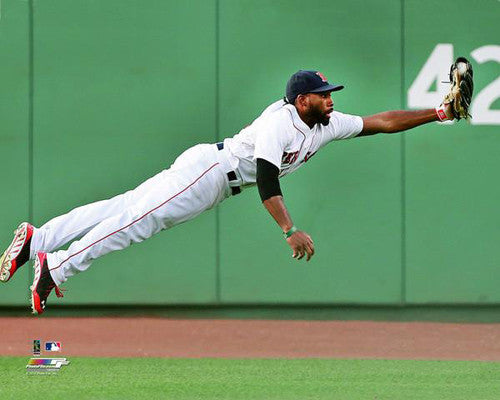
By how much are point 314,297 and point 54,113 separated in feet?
9.58

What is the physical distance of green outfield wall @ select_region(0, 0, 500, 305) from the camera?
9.98 meters

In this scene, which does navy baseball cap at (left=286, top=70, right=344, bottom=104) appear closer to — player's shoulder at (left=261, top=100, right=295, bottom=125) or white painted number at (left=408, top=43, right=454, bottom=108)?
player's shoulder at (left=261, top=100, right=295, bottom=125)

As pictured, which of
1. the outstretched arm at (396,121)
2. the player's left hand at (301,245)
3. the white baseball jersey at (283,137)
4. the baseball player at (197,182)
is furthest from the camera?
the outstretched arm at (396,121)

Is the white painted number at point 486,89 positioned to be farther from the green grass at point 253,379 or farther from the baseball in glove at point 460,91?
the baseball in glove at point 460,91

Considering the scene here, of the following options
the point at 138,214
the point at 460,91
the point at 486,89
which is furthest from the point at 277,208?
the point at 486,89

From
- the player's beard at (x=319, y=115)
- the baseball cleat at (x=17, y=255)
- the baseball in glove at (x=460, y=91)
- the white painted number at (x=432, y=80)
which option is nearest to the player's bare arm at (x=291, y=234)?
the player's beard at (x=319, y=115)

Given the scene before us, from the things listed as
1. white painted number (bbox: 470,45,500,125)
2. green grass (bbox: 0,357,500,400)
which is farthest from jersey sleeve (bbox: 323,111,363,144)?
white painted number (bbox: 470,45,500,125)

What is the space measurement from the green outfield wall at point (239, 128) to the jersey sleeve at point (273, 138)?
3.44 metres

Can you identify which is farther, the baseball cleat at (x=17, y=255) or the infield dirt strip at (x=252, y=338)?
the infield dirt strip at (x=252, y=338)

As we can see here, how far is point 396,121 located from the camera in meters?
6.84

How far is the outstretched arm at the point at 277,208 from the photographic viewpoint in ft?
20.0

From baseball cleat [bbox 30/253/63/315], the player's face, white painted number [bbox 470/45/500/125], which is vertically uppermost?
white painted number [bbox 470/45/500/125]

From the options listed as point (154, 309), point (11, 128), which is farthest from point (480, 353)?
point (11, 128)

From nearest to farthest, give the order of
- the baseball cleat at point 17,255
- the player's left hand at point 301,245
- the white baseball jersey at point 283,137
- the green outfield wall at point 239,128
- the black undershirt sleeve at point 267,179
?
1. the player's left hand at point 301,245
2. the black undershirt sleeve at point 267,179
3. the white baseball jersey at point 283,137
4. the baseball cleat at point 17,255
5. the green outfield wall at point 239,128
